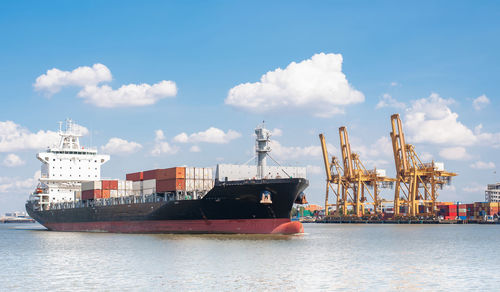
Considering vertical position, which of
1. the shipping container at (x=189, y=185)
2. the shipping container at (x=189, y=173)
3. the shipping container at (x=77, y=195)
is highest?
the shipping container at (x=189, y=173)

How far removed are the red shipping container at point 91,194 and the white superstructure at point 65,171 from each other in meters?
9.20

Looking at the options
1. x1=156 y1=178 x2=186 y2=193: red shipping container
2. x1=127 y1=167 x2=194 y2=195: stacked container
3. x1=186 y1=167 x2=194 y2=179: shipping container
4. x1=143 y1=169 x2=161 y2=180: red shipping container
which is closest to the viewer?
x1=156 y1=178 x2=186 y2=193: red shipping container

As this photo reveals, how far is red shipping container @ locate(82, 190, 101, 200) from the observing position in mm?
61700

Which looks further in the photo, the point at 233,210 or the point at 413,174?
the point at 413,174

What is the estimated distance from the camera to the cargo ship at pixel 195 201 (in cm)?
4634

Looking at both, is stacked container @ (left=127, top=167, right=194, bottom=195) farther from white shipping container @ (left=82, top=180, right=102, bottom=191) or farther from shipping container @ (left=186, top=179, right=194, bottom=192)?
white shipping container @ (left=82, top=180, right=102, bottom=191)

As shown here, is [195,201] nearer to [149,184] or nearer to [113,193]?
[149,184]

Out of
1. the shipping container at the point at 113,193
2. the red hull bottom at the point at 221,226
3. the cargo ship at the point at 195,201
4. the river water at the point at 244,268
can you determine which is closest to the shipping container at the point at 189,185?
the cargo ship at the point at 195,201

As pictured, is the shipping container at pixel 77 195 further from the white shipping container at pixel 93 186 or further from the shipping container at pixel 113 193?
the shipping container at pixel 113 193

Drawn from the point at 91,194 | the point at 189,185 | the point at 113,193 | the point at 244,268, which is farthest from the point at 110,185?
the point at 244,268

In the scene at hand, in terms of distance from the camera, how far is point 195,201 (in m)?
47.8

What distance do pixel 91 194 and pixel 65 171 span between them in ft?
45.9

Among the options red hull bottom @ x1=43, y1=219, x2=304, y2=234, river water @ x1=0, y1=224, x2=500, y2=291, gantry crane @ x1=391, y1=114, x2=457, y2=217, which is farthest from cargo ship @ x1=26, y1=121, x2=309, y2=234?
gantry crane @ x1=391, y1=114, x2=457, y2=217

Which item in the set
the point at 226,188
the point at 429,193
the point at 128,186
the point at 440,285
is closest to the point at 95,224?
the point at 128,186
